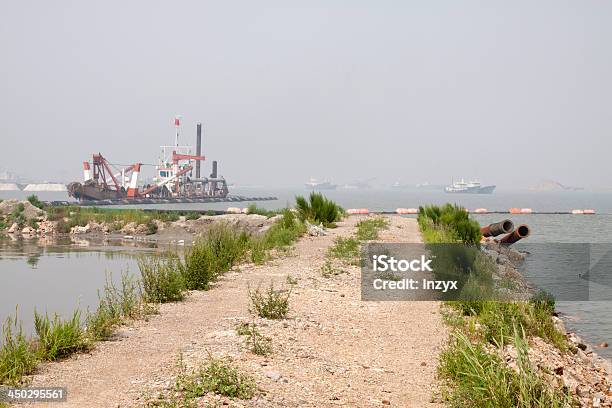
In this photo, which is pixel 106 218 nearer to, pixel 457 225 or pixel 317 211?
pixel 317 211

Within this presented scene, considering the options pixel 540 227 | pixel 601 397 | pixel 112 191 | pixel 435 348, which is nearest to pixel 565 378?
pixel 601 397

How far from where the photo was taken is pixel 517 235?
25.7 metres

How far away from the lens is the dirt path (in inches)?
217

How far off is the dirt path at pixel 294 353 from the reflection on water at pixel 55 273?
1710 millimetres

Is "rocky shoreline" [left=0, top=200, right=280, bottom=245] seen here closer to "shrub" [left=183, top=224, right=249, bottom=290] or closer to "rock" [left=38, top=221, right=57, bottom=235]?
"rock" [left=38, top=221, right=57, bottom=235]

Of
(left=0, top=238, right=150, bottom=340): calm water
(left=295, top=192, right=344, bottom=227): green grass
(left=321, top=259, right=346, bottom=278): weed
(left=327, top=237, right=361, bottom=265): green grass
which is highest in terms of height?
(left=295, top=192, right=344, bottom=227): green grass

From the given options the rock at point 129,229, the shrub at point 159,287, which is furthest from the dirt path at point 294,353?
the rock at point 129,229

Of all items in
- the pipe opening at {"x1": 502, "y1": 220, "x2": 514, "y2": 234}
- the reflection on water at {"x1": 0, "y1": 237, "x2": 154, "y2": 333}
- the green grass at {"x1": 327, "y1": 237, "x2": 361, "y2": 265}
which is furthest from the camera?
the pipe opening at {"x1": 502, "y1": 220, "x2": 514, "y2": 234}

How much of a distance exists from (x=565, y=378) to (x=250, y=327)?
3.30 m

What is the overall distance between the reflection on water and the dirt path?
5.61 ft

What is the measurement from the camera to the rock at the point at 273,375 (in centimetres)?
582

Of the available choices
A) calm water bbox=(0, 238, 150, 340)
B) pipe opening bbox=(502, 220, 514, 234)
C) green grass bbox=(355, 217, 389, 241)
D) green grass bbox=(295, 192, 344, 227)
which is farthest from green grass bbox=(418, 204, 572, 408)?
pipe opening bbox=(502, 220, 514, 234)

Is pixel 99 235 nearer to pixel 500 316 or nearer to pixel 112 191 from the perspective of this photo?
pixel 500 316

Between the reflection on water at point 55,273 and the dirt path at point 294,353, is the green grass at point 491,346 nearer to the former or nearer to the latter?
the dirt path at point 294,353
